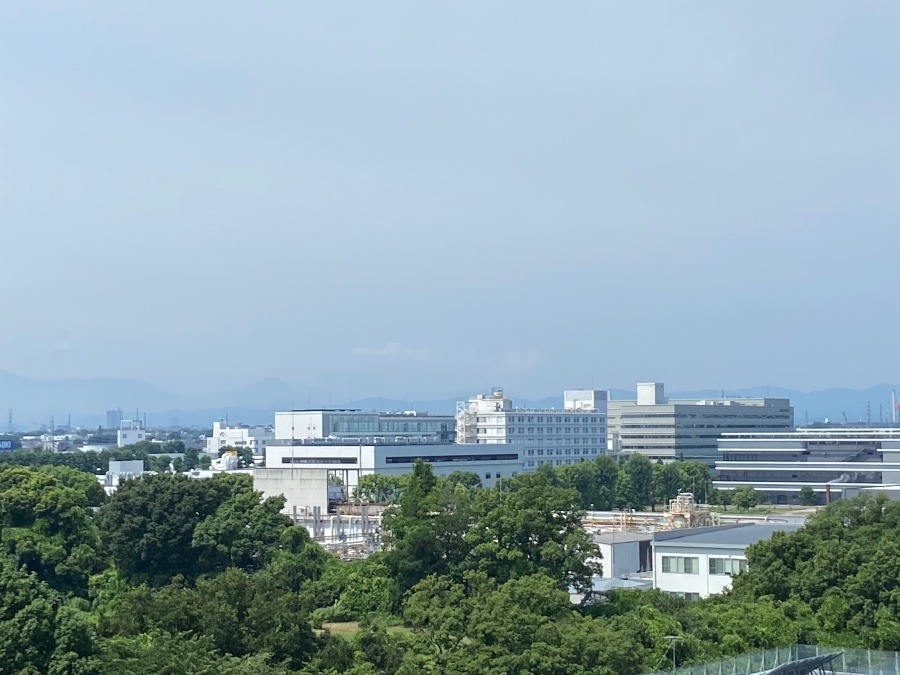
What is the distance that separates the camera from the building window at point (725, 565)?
39.0 metres

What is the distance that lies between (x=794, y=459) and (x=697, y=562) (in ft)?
184

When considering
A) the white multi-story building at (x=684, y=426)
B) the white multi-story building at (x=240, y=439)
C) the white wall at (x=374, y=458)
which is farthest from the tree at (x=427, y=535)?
the white multi-story building at (x=240, y=439)

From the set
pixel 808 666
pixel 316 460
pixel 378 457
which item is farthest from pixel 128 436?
pixel 808 666

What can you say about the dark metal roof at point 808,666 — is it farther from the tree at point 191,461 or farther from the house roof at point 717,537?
the tree at point 191,461

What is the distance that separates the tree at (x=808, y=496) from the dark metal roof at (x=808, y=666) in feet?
212

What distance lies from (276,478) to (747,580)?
35.9 metres

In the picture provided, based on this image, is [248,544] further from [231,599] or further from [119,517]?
[231,599]

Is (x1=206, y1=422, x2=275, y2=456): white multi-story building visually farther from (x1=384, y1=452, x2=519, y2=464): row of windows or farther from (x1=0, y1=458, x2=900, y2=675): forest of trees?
(x1=0, y1=458, x2=900, y2=675): forest of trees

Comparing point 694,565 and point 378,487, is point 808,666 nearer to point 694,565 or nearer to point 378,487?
point 694,565

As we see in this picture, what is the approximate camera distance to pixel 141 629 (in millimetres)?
22672

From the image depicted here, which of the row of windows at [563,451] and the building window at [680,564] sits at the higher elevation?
the row of windows at [563,451]

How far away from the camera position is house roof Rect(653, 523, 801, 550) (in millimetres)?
39781

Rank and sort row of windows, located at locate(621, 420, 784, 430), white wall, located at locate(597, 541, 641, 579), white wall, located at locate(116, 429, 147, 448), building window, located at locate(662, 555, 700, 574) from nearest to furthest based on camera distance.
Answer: building window, located at locate(662, 555, 700, 574) < white wall, located at locate(597, 541, 641, 579) < row of windows, located at locate(621, 420, 784, 430) < white wall, located at locate(116, 429, 147, 448)

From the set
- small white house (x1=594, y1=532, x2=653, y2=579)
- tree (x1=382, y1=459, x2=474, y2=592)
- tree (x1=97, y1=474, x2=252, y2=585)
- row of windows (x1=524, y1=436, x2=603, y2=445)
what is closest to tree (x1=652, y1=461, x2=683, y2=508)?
row of windows (x1=524, y1=436, x2=603, y2=445)
